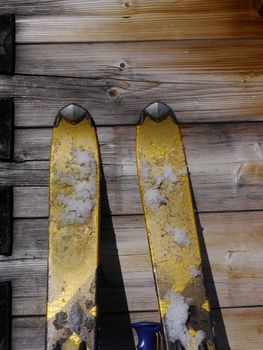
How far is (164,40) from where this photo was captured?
194 cm

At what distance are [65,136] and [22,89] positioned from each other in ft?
0.82

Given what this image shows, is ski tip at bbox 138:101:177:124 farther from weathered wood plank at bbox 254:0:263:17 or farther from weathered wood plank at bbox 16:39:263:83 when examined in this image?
weathered wood plank at bbox 254:0:263:17

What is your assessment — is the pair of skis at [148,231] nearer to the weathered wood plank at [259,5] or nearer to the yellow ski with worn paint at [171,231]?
the yellow ski with worn paint at [171,231]

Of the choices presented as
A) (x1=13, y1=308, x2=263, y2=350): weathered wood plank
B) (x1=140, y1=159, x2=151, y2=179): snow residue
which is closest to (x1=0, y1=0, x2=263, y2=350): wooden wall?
(x1=13, y1=308, x2=263, y2=350): weathered wood plank

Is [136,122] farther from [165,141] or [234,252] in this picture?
[234,252]

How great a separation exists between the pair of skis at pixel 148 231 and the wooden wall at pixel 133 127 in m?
0.12

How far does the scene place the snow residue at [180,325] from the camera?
1599 millimetres

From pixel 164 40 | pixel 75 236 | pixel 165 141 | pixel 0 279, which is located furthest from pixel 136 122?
pixel 0 279

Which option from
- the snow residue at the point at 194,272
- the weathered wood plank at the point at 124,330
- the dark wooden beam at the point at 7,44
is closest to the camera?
the snow residue at the point at 194,272

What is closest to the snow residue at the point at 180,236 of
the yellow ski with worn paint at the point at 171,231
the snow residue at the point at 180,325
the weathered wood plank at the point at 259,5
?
the yellow ski with worn paint at the point at 171,231

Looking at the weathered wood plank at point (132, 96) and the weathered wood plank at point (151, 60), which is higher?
the weathered wood plank at point (151, 60)

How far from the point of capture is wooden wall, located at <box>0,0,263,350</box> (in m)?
1.83

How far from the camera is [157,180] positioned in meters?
1.75

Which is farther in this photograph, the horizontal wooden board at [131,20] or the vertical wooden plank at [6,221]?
the horizontal wooden board at [131,20]
